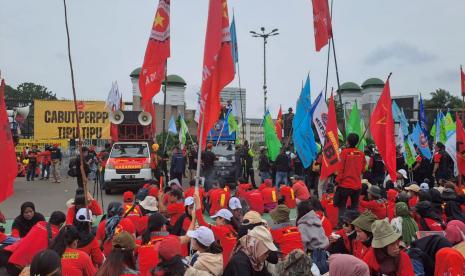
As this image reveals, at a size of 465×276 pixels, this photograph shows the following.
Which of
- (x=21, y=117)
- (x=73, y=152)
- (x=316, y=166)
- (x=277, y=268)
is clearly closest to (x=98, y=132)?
(x=73, y=152)

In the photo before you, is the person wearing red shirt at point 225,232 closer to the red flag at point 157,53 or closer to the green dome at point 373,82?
the red flag at point 157,53

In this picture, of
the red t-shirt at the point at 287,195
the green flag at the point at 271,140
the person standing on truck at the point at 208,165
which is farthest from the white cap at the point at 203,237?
the green flag at the point at 271,140

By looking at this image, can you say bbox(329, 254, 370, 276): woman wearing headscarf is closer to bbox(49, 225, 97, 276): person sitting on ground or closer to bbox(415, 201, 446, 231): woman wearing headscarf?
bbox(49, 225, 97, 276): person sitting on ground

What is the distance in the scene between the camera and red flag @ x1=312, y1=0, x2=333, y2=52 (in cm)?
1057

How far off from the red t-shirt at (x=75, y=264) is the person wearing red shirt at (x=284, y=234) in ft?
7.27

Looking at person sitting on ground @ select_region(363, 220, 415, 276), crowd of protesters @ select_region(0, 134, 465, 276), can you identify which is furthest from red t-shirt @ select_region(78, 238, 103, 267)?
person sitting on ground @ select_region(363, 220, 415, 276)

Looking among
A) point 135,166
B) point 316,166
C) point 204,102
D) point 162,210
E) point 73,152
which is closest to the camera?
point 204,102

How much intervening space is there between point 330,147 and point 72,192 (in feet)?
41.8

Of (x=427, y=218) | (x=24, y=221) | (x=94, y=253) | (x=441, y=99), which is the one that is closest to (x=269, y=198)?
(x=427, y=218)

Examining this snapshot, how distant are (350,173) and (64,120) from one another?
3027 cm

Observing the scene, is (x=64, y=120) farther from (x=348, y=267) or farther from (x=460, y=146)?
(x=348, y=267)

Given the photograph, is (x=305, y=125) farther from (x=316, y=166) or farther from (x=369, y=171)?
(x=369, y=171)

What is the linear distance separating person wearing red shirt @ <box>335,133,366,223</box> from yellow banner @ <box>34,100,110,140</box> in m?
28.3

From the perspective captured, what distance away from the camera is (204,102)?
5.46m
